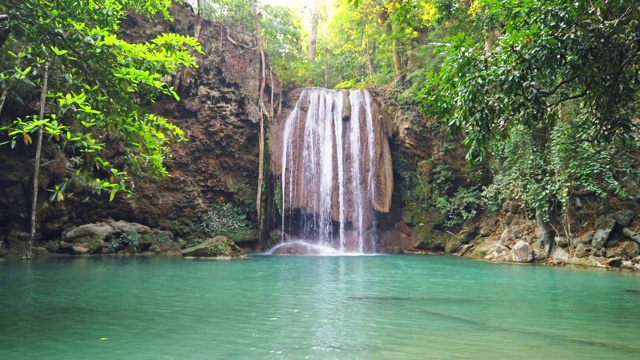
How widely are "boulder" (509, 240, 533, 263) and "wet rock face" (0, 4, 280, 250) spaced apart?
10304 millimetres

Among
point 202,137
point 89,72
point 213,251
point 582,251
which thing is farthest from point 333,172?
point 89,72

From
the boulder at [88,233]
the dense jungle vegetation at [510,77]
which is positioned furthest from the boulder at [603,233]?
the boulder at [88,233]

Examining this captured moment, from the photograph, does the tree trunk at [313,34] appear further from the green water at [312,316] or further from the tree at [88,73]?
the tree at [88,73]

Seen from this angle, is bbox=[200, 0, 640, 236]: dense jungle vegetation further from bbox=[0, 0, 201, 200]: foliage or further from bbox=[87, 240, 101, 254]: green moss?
bbox=[87, 240, 101, 254]: green moss

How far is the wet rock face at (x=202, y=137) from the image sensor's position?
1778cm

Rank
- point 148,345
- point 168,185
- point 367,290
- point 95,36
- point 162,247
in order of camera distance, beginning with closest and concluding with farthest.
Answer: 1. point 148,345
2. point 95,36
3. point 367,290
4. point 162,247
5. point 168,185

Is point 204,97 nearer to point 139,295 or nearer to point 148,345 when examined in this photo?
point 139,295

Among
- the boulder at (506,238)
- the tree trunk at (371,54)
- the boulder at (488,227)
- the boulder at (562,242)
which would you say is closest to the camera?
the boulder at (562,242)

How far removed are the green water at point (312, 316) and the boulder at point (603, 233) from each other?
2.67 m

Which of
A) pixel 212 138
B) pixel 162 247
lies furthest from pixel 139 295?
pixel 212 138

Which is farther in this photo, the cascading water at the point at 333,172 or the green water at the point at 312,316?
the cascading water at the point at 333,172

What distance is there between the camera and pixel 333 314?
18.2ft

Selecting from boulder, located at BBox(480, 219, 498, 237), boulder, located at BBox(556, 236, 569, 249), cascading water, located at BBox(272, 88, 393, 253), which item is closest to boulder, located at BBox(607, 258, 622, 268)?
boulder, located at BBox(556, 236, 569, 249)

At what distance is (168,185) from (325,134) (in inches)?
267
